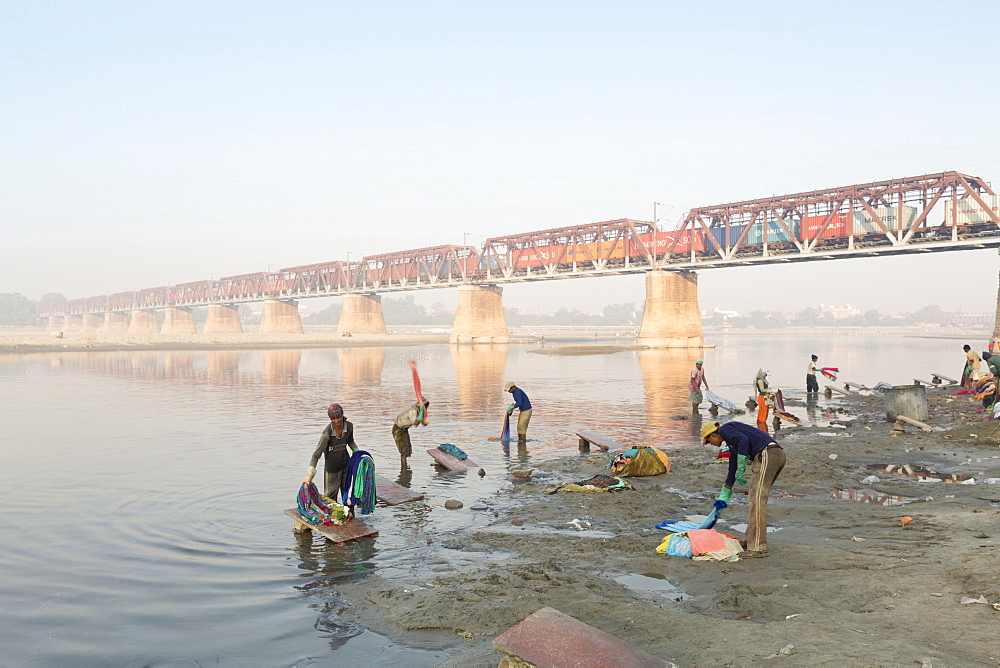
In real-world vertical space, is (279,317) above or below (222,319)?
below

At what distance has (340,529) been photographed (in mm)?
9398

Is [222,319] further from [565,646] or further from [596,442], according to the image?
[565,646]

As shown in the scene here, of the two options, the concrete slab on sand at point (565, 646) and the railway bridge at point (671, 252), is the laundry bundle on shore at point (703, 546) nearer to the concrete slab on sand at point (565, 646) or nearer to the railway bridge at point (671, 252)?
the concrete slab on sand at point (565, 646)

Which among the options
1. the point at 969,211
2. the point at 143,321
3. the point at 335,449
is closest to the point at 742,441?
the point at 335,449

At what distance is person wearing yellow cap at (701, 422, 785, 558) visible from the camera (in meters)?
8.16

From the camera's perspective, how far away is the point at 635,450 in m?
13.4

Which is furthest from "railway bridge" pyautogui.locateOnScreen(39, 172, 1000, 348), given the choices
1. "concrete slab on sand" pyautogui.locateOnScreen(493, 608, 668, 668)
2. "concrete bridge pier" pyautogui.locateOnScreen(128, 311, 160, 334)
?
"concrete bridge pier" pyautogui.locateOnScreen(128, 311, 160, 334)

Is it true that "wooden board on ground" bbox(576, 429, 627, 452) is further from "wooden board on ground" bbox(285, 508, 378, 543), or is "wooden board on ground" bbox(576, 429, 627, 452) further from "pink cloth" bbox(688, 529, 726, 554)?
"wooden board on ground" bbox(285, 508, 378, 543)

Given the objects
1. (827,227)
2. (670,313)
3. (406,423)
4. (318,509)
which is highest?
(827,227)

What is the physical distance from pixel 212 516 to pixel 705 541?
759 centimetres

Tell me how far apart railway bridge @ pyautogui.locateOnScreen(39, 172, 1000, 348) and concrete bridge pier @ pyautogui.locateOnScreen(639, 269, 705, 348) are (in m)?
0.12

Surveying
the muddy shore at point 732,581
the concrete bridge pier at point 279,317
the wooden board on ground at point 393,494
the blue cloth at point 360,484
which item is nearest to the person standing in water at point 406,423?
the wooden board on ground at point 393,494

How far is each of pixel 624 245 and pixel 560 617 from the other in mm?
87856

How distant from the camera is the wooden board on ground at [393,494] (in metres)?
11.4
